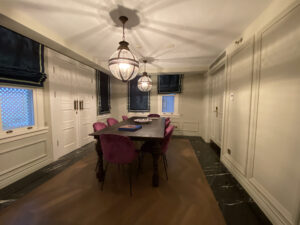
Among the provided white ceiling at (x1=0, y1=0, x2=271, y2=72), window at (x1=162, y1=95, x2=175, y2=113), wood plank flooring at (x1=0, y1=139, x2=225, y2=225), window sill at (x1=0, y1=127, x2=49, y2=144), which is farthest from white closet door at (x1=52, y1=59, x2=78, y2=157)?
window at (x1=162, y1=95, x2=175, y2=113)

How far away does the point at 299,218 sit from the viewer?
105 cm

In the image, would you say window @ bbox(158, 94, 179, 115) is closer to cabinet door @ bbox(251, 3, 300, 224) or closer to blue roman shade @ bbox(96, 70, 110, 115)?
blue roman shade @ bbox(96, 70, 110, 115)

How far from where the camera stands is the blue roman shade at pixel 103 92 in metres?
4.04

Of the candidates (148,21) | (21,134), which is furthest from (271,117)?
(21,134)

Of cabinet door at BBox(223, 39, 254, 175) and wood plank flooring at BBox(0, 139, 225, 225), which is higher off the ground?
cabinet door at BBox(223, 39, 254, 175)

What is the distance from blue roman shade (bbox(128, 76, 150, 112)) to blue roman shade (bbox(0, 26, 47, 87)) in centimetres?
285

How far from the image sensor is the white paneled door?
309 cm

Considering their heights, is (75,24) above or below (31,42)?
above

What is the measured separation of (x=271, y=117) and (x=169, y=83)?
11.2 ft

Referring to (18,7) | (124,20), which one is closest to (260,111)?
(124,20)

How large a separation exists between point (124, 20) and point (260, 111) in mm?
2296

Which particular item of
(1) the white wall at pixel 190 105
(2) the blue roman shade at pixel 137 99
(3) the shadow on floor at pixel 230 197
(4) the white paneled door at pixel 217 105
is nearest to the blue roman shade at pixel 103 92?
(2) the blue roman shade at pixel 137 99

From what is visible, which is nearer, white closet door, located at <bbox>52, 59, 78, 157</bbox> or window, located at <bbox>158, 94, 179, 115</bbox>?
white closet door, located at <bbox>52, 59, 78, 157</bbox>

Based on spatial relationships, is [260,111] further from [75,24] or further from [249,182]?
[75,24]
